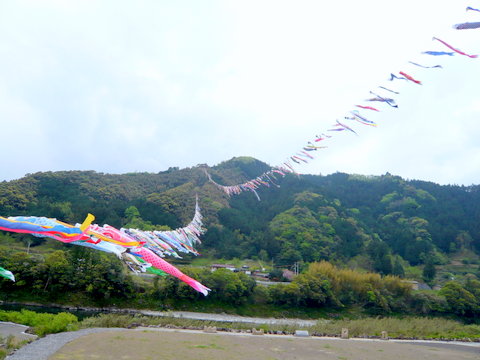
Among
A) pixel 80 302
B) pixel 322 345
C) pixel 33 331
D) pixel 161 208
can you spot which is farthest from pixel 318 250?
pixel 33 331

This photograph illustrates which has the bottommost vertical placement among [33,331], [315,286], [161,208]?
[33,331]

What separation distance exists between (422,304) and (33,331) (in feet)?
123

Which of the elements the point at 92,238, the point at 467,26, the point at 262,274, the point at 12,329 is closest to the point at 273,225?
the point at 262,274

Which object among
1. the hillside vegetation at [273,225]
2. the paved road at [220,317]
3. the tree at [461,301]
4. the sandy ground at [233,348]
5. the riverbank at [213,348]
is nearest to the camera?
the riverbank at [213,348]

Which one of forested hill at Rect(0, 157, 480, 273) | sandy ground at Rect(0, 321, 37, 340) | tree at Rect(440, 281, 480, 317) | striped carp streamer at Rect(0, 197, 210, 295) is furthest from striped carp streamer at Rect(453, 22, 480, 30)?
forested hill at Rect(0, 157, 480, 273)

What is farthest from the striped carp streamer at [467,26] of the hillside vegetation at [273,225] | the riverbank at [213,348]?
the hillside vegetation at [273,225]

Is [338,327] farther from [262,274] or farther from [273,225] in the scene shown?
[273,225]

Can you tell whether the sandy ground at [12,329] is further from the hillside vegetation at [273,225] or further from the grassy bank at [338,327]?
the hillside vegetation at [273,225]

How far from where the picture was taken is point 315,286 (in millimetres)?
39156

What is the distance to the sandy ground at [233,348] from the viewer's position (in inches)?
521

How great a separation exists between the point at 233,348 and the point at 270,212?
6397 centimetres

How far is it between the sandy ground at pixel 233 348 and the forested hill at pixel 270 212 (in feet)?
109

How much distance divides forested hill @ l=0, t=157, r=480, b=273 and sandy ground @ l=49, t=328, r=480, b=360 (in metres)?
33.2

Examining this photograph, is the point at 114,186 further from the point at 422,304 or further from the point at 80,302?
the point at 422,304
